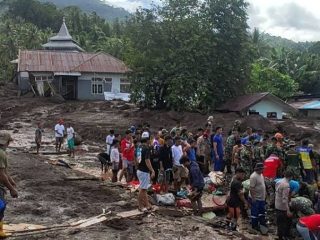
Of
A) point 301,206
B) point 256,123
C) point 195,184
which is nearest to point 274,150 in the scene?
point 195,184

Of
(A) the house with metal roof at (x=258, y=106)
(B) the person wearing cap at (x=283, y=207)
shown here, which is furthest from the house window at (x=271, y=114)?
(B) the person wearing cap at (x=283, y=207)

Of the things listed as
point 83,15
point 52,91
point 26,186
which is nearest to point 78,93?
point 52,91

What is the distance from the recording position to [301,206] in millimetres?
10039

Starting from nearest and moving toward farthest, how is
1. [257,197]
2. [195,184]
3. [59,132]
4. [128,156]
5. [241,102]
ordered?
[257,197] → [195,184] → [128,156] → [59,132] → [241,102]

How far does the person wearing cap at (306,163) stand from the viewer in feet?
42.4

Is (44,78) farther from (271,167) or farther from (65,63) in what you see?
(271,167)

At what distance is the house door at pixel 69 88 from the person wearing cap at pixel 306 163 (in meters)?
38.7

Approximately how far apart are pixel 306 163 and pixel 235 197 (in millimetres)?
3385

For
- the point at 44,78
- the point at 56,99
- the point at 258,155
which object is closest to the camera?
the point at 258,155

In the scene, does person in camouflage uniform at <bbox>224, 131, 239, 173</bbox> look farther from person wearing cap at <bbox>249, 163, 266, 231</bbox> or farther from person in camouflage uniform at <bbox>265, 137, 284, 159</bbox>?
person wearing cap at <bbox>249, 163, 266, 231</bbox>

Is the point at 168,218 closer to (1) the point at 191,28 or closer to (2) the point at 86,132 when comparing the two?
(2) the point at 86,132

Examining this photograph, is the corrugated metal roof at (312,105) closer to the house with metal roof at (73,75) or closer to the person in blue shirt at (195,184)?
the house with metal roof at (73,75)

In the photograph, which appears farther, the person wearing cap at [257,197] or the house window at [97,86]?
the house window at [97,86]

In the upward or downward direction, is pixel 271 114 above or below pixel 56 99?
below
